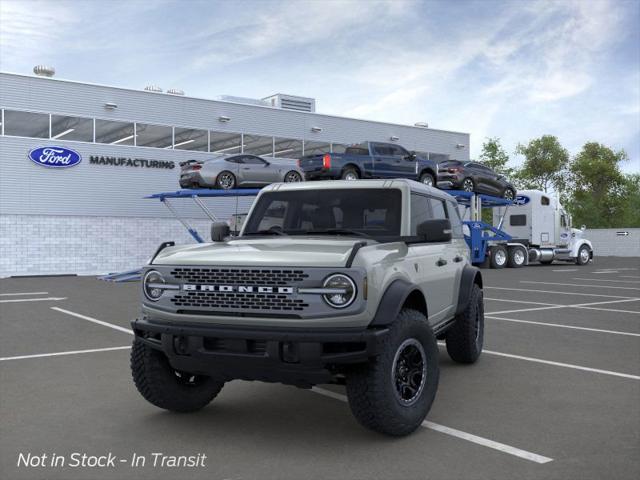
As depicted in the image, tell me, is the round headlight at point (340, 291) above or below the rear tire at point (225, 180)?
below

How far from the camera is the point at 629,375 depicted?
22.3ft

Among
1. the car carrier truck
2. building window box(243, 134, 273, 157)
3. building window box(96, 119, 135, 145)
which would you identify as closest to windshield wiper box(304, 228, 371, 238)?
building window box(96, 119, 135, 145)

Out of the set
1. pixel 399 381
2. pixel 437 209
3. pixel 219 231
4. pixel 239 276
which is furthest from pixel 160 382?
pixel 437 209

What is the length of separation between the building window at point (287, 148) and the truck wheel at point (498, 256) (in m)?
10.9

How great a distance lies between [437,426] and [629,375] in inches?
114

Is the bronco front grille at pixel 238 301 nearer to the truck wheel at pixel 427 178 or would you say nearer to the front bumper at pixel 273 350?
the front bumper at pixel 273 350

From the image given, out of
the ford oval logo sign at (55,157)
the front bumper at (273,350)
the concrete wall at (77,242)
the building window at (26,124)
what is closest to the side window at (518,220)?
the concrete wall at (77,242)

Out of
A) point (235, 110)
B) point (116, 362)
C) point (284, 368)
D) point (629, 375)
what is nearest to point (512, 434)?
point (284, 368)

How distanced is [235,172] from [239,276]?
1979 centimetres

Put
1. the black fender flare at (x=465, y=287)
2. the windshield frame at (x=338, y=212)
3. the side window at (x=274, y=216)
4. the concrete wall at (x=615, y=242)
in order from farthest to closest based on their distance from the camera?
the concrete wall at (x=615, y=242)
the black fender flare at (x=465, y=287)
the side window at (x=274, y=216)
the windshield frame at (x=338, y=212)

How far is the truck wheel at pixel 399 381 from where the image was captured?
14.4 feet

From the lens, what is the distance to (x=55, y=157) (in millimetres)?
27250

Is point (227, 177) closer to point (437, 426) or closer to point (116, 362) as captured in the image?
point (116, 362)

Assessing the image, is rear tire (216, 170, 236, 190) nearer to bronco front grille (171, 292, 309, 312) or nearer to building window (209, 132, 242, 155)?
building window (209, 132, 242, 155)
